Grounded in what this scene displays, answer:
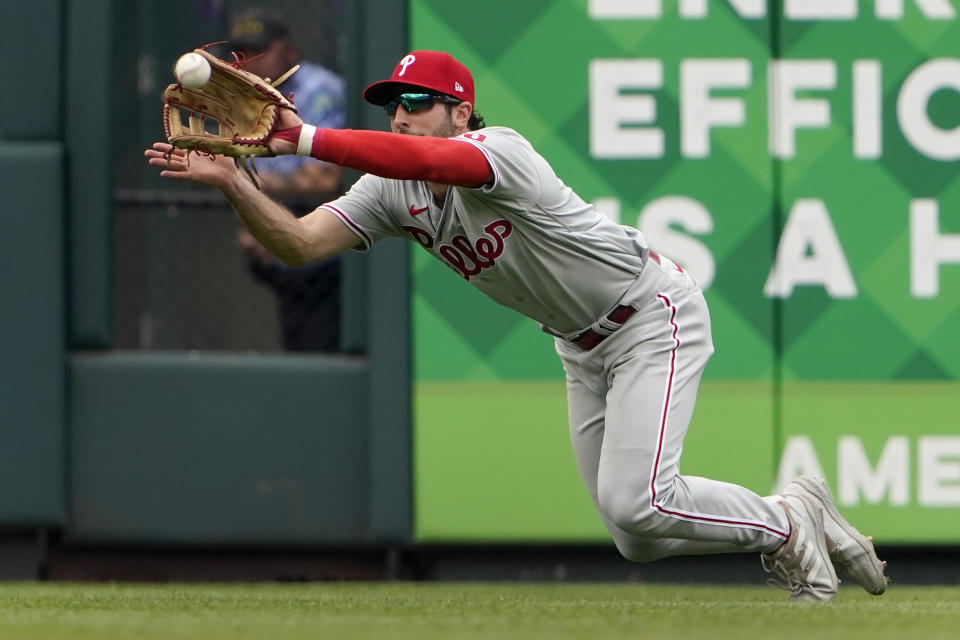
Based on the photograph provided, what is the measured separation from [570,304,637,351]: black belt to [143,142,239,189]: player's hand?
108cm

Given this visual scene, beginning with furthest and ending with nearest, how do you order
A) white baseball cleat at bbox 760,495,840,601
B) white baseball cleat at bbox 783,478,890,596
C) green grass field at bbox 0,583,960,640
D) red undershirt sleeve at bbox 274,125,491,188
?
1. white baseball cleat at bbox 783,478,890,596
2. white baseball cleat at bbox 760,495,840,601
3. red undershirt sleeve at bbox 274,125,491,188
4. green grass field at bbox 0,583,960,640

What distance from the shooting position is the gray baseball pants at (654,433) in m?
4.02

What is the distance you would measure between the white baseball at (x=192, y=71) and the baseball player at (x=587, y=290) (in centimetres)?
25

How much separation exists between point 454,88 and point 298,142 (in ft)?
2.01

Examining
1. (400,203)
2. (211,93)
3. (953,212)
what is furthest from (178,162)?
(953,212)

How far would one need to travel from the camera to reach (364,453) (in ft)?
18.8

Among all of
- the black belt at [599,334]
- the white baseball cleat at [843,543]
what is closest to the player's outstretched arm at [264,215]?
the black belt at [599,334]

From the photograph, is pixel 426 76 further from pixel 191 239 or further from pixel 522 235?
pixel 191 239

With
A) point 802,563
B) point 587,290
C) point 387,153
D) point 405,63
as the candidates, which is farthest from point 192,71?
point 802,563

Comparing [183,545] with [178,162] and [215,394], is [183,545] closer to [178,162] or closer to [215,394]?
[215,394]

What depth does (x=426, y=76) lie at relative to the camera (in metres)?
4.02

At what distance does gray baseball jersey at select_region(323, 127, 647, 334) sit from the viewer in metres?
3.93

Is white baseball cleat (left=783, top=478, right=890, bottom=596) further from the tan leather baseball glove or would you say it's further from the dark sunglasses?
the tan leather baseball glove

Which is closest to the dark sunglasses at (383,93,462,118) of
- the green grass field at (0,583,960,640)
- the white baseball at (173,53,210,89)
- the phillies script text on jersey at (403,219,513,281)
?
the phillies script text on jersey at (403,219,513,281)
